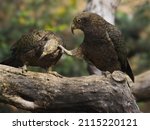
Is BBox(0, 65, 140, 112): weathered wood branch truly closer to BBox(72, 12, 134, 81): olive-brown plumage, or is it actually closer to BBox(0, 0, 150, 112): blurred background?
BBox(72, 12, 134, 81): olive-brown plumage

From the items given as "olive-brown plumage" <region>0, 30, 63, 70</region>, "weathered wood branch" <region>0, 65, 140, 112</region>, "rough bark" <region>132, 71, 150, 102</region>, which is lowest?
"weathered wood branch" <region>0, 65, 140, 112</region>

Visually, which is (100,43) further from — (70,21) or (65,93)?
(70,21)

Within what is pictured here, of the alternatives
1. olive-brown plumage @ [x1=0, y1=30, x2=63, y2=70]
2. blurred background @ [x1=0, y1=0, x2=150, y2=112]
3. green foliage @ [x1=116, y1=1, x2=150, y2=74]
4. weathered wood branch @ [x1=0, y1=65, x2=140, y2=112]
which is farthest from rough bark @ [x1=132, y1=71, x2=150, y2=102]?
green foliage @ [x1=116, y1=1, x2=150, y2=74]

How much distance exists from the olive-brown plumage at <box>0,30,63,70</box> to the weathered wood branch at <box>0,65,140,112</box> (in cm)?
19

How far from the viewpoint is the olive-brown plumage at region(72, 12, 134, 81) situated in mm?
5617

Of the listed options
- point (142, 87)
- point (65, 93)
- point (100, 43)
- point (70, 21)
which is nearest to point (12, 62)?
point (65, 93)

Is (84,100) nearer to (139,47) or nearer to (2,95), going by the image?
(2,95)

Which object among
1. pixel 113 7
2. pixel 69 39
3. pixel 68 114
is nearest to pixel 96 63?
pixel 68 114

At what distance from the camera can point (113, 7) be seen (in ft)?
23.9

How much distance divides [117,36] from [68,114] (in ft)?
3.14

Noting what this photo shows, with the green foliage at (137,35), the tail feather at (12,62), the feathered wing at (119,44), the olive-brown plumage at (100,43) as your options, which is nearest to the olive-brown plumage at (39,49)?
the tail feather at (12,62)

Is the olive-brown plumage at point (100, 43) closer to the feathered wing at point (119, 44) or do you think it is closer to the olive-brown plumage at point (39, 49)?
the feathered wing at point (119, 44)

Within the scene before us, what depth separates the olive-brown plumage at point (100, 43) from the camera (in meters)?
5.62

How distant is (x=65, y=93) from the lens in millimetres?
5434
